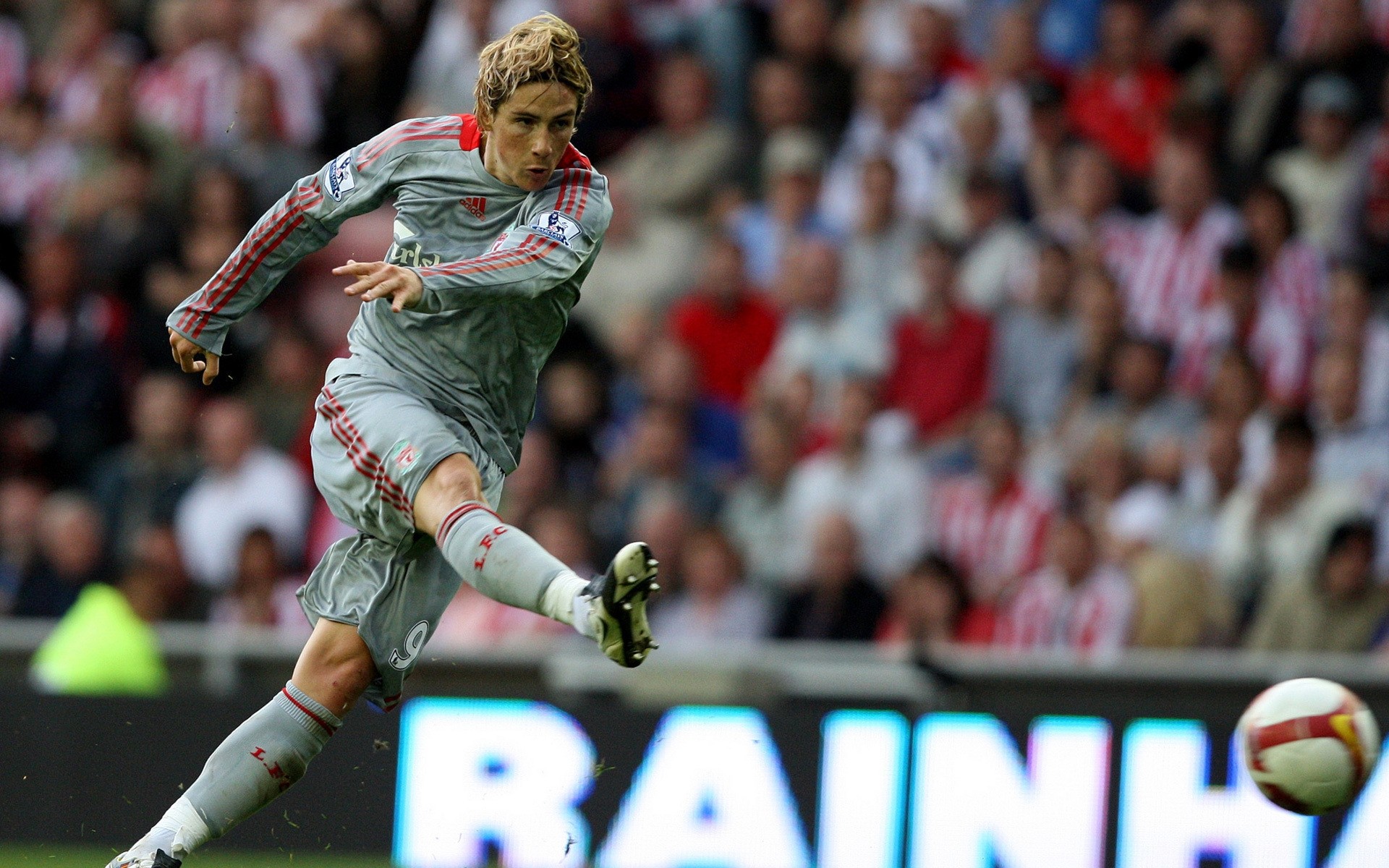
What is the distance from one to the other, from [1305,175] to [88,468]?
6.59 m

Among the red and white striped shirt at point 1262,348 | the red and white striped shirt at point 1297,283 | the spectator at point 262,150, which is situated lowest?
the red and white striped shirt at point 1262,348

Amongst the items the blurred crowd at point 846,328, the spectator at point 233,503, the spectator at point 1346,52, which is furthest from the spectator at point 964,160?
the spectator at point 233,503

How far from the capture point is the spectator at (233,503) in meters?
10.6

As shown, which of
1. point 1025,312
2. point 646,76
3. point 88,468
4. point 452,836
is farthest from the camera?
point 646,76

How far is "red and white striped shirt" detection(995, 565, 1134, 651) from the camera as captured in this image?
9305 millimetres

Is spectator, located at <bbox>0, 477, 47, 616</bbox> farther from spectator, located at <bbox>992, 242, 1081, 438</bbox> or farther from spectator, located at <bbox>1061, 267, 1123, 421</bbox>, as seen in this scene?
spectator, located at <bbox>1061, 267, 1123, 421</bbox>

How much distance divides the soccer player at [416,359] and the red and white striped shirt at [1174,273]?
5.19m

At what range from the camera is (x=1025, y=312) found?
10.4 metres

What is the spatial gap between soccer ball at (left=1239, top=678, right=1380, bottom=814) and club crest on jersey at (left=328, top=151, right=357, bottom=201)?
3269 mm

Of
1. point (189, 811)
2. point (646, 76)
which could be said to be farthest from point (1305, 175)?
point (189, 811)

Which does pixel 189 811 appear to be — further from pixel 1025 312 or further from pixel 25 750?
pixel 1025 312

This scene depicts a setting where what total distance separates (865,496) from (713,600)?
0.91m

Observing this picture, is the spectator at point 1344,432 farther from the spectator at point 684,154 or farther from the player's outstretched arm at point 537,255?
the player's outstretched arm at point 537,255

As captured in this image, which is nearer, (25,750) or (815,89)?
(25,750)
